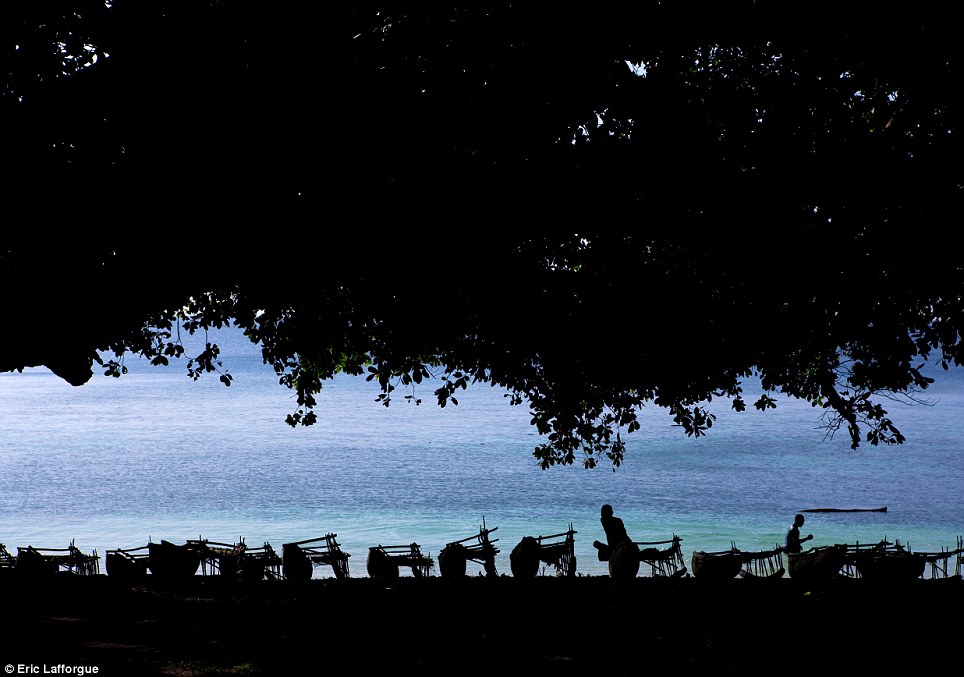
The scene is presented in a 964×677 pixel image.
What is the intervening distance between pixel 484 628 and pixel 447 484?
43902 millimetres

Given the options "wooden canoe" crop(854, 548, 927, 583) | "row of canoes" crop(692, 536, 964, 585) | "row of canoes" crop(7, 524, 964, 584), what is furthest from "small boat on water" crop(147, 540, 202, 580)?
"wooden canoe" crop(854, 548, 927, 583)

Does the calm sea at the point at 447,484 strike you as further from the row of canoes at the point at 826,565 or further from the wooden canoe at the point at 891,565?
the wooden canoe at the point at 891,565

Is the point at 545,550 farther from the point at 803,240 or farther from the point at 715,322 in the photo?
the point at 803,240

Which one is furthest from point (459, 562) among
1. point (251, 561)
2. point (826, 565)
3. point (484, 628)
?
point (826, 565)

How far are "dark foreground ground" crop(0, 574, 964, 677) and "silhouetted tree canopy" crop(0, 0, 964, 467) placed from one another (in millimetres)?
3043

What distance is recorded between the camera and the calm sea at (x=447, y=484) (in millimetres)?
39250

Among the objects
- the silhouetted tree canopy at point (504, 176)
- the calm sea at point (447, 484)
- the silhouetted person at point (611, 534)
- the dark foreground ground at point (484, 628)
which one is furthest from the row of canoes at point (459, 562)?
the calm sea at point (447, 484)

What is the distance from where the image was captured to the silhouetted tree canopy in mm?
8164

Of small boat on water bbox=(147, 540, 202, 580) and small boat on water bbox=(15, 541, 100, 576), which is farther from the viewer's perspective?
small boat on water bbox=(147, 540, 202, 580)

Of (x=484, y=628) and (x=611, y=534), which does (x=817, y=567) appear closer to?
(x=611, y=534)

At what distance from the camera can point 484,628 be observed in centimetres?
1009

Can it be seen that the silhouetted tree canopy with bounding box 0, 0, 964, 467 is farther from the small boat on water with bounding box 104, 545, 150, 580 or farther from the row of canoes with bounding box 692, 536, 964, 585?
the small boat on water with bounding box 104, 545, 150, 580

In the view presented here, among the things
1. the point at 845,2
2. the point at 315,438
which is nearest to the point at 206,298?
the point at 845,2

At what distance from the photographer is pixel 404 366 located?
1371 centimetres
